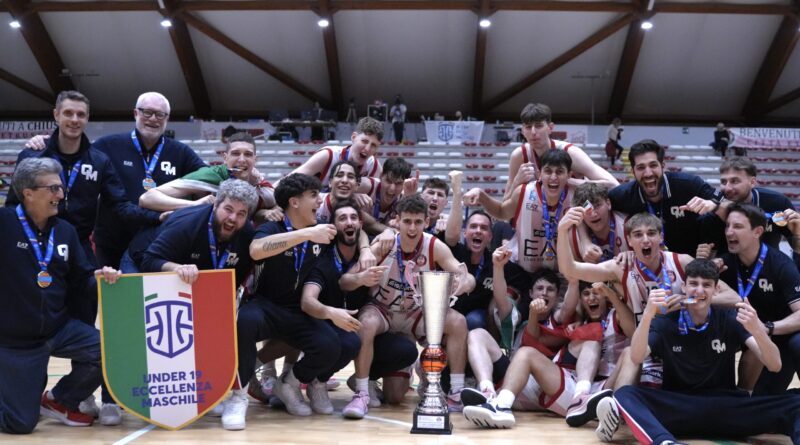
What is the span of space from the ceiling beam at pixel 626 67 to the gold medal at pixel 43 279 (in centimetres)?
1877

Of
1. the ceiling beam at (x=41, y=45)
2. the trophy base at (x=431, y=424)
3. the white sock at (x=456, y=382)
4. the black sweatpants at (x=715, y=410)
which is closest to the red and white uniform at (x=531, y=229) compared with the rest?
the white sock at (x=456, y=382)

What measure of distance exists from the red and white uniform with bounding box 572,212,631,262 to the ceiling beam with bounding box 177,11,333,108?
690 inches

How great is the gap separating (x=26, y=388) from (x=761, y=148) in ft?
72.3

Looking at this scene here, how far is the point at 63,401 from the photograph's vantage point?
5.14 metres

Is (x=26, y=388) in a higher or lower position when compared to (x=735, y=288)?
lower

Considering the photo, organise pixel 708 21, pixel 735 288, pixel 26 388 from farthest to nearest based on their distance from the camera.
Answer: pixel 708 21 → pixel 735 288 → pixel 26 388

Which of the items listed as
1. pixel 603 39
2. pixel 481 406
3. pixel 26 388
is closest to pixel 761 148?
pixel 603 39

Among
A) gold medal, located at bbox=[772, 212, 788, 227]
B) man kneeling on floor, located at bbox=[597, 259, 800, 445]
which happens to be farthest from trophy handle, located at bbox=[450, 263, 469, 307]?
gold medal, located at bbox=[772, 212, 788, 227]

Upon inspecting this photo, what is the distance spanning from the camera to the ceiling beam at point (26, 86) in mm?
23531

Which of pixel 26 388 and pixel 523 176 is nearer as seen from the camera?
pixel 26 388

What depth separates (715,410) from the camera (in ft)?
15.4

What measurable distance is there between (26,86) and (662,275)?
23175 millimetres

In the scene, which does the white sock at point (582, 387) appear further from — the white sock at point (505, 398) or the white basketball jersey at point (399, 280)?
the white basketball jersey at point (399, 280)

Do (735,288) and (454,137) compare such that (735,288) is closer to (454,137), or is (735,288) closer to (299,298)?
(299,298)
